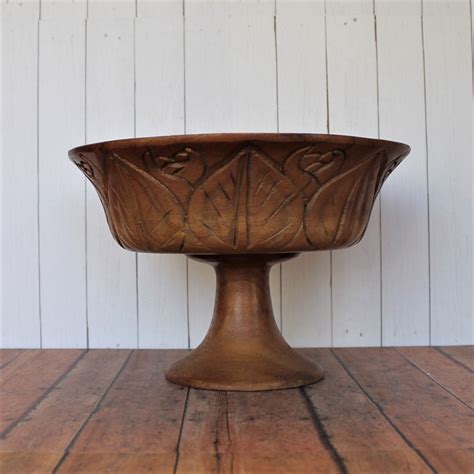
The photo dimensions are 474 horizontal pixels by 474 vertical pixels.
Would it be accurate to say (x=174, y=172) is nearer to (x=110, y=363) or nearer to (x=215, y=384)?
(x=215, y=384)

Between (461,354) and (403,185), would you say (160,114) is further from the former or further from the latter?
(461,354)

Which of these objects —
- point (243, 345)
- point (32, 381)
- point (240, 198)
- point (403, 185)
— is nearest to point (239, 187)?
point (240, 198)

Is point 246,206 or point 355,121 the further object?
point 355,121

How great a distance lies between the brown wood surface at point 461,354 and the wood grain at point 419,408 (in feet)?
0.37

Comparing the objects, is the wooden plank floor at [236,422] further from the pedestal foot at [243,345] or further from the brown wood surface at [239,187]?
the brown wood surface at [239,187]

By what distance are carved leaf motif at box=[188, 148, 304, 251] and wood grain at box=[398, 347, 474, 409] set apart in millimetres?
404

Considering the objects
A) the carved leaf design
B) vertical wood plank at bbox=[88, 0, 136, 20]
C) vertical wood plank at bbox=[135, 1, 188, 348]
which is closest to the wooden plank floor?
vertical wood plank at bbox=[135, 1, 188, 348]

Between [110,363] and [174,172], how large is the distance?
1.85 ft

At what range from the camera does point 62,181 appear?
1524 mm

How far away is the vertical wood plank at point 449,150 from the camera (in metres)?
1.53

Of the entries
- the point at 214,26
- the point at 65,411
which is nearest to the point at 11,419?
the point at 65,411

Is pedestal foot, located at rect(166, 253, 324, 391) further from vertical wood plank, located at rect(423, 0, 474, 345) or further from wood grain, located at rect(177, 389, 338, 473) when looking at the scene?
vertical wood plank, located at rect(423, 0, 474, 345)

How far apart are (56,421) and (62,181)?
73 cm

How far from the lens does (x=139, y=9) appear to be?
60.2 inches
